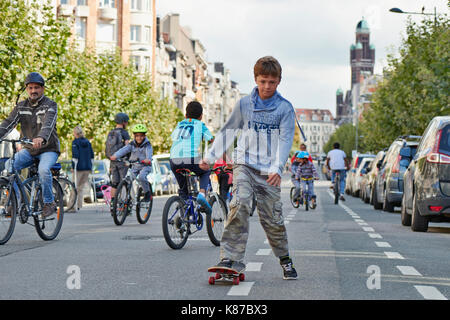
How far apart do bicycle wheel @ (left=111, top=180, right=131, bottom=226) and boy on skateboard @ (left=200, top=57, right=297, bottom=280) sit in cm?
776

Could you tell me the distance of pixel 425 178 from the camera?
1473cm

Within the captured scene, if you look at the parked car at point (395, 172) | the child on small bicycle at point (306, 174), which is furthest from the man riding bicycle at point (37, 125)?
the child on small bicycle at point (306, 174)

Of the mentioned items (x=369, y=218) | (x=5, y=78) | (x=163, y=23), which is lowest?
(x=369, y=218)

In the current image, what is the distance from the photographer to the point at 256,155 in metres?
7.96

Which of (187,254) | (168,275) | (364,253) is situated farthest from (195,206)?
(168,275)

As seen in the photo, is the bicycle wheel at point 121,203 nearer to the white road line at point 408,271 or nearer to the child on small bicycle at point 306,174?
the white road line at point 408,271

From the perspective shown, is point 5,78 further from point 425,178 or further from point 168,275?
point 168,275

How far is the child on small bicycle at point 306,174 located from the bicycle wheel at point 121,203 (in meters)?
9.12

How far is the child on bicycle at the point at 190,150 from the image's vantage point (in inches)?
443

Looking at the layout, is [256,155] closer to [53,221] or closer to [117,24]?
[53,221]

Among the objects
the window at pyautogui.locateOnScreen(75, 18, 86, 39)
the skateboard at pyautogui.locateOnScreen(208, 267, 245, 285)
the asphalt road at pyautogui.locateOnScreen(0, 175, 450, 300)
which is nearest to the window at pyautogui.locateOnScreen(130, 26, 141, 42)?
the window at pyautogui.locateOnScreen(75, 18, 86, 39)

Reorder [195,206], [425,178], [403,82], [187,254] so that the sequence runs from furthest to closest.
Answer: [403,82]
[425,178]
[195,206]
[187,254]
